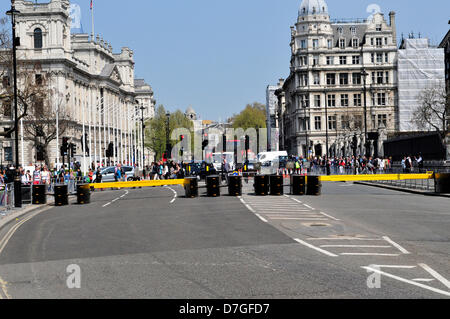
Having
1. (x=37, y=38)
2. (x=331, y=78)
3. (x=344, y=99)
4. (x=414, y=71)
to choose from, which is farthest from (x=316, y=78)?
(x=37, y=38)

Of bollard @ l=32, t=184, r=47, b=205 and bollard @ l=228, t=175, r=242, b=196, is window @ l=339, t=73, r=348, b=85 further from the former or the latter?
bollard @ l=32, t=184, r=47, b=205

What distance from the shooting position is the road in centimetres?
918

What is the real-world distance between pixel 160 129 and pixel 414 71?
169 feet

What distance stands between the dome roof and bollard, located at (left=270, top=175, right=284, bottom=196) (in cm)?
8916

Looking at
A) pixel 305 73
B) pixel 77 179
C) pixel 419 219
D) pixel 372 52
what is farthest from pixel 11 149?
pixel 419 219

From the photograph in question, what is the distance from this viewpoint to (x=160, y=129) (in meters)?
126

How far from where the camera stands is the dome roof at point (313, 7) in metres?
116

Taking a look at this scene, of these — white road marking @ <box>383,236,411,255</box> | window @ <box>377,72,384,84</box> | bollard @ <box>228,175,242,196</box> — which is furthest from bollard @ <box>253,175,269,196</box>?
window @ <box>377,72,384,84</box>

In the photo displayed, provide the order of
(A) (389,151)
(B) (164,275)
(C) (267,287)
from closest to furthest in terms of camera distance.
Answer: (C) (267,287) → (B) (164,275) → (A) (389,151)

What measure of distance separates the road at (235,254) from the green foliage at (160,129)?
99701mm

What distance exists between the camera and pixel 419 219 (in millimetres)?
19312
